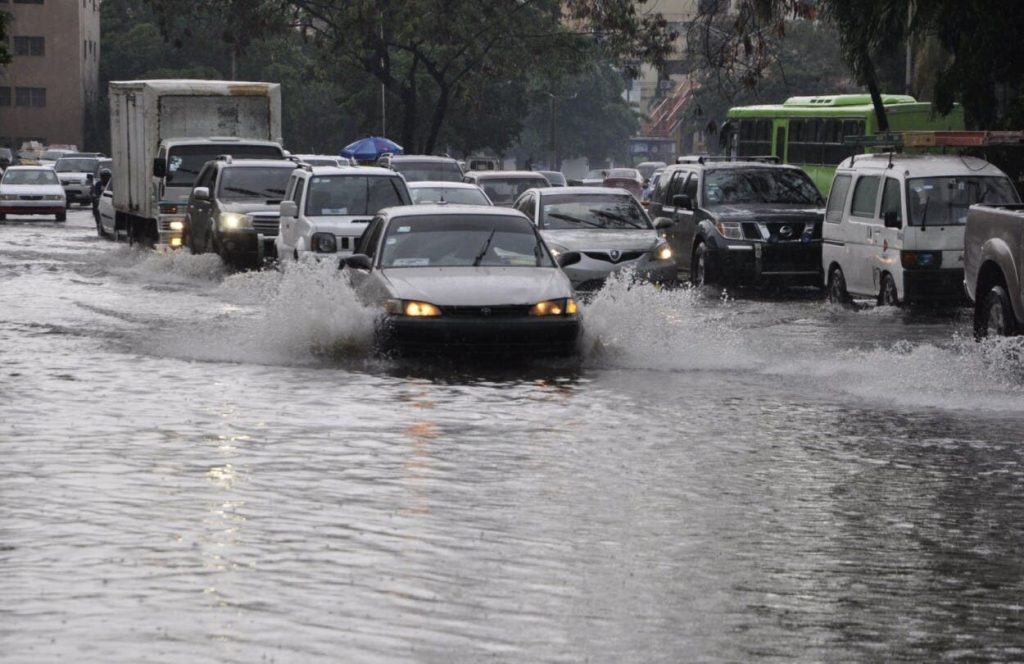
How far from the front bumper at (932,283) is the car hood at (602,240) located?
3.31 meters

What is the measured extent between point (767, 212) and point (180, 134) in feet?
40.4

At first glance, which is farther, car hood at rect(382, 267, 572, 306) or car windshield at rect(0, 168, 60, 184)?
car windshield at rect(0, 168, 60, 184)

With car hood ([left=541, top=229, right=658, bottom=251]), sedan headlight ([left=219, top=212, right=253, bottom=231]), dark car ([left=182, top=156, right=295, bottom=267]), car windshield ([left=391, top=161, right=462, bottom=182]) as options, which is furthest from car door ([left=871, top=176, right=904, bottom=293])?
car windshield ([left=391, top=161, right=462, bottom=182])

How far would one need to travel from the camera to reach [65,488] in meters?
10.5

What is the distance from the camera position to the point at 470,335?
16.1 metres

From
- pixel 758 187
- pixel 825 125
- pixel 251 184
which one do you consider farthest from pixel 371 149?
pixel 758 187

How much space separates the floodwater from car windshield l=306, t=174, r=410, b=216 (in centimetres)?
609

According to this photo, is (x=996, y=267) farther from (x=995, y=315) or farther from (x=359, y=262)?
(x=359, y=262)

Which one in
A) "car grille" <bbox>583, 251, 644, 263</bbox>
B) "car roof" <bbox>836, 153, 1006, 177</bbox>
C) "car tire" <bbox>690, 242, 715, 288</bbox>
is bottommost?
"car tire" <bbox>690, 242, 715, 288</bbox>

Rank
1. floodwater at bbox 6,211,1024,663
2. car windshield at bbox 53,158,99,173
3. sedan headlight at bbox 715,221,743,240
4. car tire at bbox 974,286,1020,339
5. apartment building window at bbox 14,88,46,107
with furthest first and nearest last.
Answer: apartment building window at bbox 14,88,46,107 < car windshield at bbox 53,158,99,173 < sedan headlight at bbox 715,221,743,240 < car tire at bbox 974,286,1020,339 < floodwater at bbox 6,211,1024,663

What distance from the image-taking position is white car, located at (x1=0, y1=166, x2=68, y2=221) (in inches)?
2083

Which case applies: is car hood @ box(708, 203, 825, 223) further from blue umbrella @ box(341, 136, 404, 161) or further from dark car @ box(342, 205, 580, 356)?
blue umbrella @ box(341, 136, 404, 161)

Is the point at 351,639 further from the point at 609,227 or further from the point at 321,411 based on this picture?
the point at 609,227

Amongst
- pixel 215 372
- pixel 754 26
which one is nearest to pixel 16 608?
pixel 215 372
